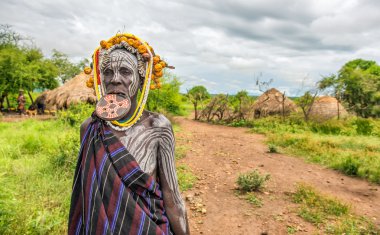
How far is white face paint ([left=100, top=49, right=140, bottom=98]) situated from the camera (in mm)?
1487

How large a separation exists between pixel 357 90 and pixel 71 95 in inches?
672

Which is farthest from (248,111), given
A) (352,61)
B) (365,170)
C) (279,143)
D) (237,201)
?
(352,61)

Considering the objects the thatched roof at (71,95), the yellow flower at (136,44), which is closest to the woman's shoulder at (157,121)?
the yellow flower at (136,44)

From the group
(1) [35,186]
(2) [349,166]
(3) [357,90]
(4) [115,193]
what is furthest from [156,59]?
(3) [357,90]

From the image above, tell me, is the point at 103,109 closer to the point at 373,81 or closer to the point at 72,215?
the point at 72,215

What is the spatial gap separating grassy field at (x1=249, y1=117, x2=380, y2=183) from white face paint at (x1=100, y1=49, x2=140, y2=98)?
258 inches

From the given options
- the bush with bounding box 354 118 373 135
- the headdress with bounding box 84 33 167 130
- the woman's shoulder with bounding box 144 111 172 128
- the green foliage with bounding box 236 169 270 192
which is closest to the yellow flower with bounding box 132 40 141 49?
the headdress with bounding box 84 33 167 130

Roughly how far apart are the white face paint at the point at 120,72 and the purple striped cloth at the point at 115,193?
209 millimetres

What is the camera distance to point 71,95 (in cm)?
1531

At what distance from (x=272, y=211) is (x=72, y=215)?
3845 millimetres

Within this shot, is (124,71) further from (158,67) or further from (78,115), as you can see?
(78,115)

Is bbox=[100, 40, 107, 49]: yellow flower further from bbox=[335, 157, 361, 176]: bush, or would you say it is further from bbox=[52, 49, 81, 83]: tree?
bbox=[52, 49, 81, 83]: tree

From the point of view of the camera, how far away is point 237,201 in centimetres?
507

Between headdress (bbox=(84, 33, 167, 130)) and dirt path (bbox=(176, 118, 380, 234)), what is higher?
headdress (bbox=(84, 33, 167, 130))
